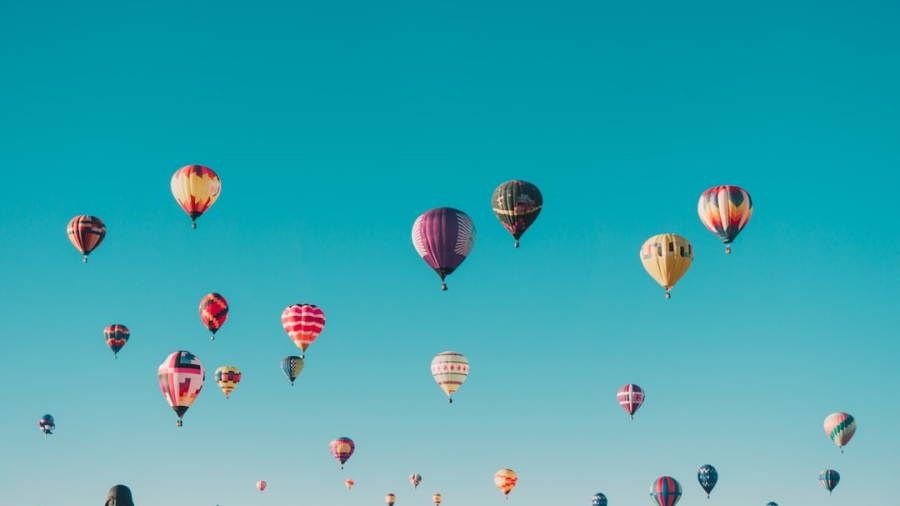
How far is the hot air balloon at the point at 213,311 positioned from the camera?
55812mm

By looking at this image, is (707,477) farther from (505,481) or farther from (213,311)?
(213,311)

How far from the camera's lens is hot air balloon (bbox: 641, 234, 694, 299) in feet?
160

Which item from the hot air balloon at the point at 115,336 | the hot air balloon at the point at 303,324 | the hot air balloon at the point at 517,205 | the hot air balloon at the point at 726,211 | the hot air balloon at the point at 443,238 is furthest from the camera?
the hot air balloon at the point at 115,336

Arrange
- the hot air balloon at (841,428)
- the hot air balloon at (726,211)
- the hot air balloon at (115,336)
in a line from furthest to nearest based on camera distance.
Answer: the hot air balloon at (841,428) → the hot air balloon at (115,336) → the hot air balloon at (726,211)

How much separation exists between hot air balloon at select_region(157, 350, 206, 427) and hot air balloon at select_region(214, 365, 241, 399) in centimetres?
1439

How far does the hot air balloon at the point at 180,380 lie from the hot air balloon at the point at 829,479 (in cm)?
3916

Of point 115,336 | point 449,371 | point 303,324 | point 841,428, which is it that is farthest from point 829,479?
point 115,336

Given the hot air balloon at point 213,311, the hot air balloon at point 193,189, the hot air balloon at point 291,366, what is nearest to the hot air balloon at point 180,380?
the hot air balloon at point 193,189

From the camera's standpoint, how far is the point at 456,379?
56.7 meters

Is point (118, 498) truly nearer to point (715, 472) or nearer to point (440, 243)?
point (440, 243)

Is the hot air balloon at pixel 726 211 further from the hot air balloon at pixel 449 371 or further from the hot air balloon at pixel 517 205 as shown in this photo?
the hot air balloon at pixel 449 371

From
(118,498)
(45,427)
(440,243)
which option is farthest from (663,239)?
(45,427)

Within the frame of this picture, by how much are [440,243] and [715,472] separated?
30462 mm

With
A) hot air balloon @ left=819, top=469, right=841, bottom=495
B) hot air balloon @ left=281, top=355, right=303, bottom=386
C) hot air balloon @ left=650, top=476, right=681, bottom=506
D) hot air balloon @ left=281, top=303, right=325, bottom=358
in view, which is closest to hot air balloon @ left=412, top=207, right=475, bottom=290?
hot air balloon @ left=281, top=303, right=325, bottom=358
